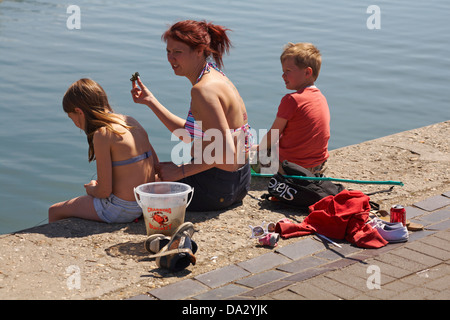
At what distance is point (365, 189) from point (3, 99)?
20.3 feet

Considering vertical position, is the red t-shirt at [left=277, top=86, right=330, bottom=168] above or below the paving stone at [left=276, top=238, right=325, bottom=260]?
above

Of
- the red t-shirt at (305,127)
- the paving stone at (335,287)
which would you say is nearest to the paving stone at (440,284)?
the paving stone at (335,287)

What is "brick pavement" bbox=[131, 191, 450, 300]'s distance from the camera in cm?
392

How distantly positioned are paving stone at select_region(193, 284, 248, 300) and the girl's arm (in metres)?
1.37

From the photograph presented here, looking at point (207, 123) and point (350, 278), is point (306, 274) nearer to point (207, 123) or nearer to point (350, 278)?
point (350, 278)

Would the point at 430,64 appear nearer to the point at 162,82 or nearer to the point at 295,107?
the point at 162,82

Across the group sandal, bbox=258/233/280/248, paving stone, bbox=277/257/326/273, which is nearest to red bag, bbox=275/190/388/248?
sandal, bbox=258/233/280/248

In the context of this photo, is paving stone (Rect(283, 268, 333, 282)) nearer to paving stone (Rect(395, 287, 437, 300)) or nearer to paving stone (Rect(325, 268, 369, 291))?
paving stone (Rect(325, 268, 369, 291))

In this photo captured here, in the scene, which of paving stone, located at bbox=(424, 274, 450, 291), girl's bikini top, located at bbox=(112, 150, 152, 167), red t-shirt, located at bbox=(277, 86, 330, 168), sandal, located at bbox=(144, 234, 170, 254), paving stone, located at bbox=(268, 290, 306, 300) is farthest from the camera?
red t-shirt, located at bbox=(277, 86, 330, 168)

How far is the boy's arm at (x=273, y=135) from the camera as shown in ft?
19.0

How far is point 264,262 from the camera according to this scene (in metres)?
4.41

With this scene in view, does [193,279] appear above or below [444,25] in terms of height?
below

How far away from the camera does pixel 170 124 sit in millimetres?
5473
